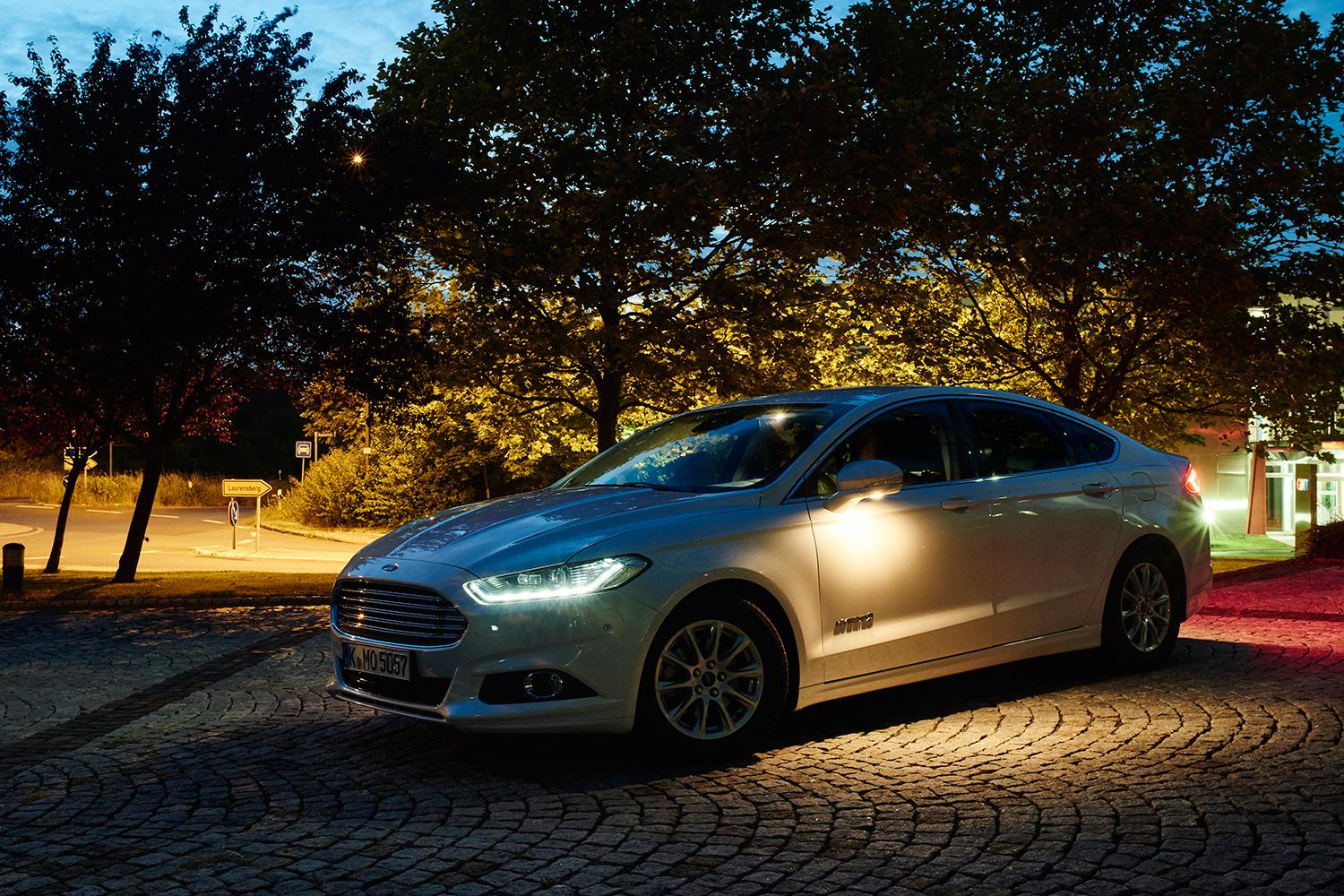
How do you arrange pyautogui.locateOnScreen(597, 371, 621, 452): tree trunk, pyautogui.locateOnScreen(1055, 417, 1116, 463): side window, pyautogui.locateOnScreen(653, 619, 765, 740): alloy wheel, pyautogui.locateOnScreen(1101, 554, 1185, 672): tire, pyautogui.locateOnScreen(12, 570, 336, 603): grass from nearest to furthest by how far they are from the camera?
pyautogui.locateOnScreen(653, 619, 765, 740): alloy wheel
pyautogui.locateOnScreen(1101, 554, 1185, 672): tire
pyautogui.locateOnScreen(1055, 417, 1116, 463): side window
pyautogui.locateOnScreen(12, 570, 336, 603): grass
pyautogui.locateOnScreen(597, 371, 621, 452): tree trunk

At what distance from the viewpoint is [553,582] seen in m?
5.78

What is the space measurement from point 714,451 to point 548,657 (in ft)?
5.91

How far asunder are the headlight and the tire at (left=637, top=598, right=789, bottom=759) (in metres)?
0.32

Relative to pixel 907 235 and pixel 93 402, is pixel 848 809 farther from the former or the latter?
pixel 93 402

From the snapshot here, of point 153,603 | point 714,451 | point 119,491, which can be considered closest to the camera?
point 714,451

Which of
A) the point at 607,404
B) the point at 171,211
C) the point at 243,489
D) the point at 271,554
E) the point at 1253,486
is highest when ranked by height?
the point at 171,211

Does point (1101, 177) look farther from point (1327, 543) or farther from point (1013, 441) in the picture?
point (1013, 441)

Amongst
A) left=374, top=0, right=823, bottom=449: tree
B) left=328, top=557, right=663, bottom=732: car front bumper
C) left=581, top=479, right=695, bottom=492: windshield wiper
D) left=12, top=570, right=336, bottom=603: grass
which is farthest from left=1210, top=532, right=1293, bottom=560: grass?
left=328, top=557, right=663, bottom=732: car front bumper

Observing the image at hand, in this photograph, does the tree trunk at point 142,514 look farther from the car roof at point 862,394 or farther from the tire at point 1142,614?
the tire at point 1142,614

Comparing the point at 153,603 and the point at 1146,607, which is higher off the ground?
the point at 1146,607

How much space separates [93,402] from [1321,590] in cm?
1518

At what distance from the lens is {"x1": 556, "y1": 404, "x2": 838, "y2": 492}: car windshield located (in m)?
6.81

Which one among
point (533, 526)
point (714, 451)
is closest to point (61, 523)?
point (714, 451)

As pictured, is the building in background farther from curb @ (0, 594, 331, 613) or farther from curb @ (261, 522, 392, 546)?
curb @ (0, 594, 331, 613)
